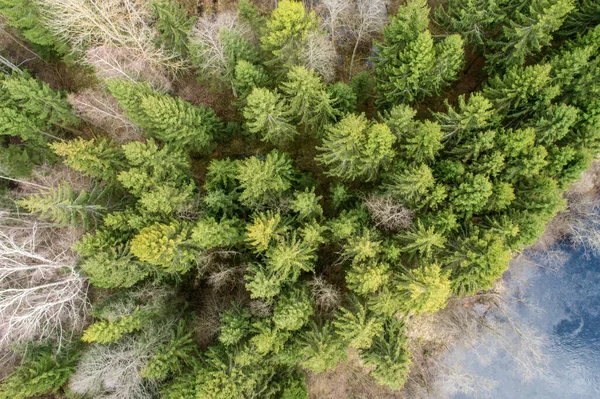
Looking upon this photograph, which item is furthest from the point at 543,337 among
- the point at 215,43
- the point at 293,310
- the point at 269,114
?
the point at 215,43

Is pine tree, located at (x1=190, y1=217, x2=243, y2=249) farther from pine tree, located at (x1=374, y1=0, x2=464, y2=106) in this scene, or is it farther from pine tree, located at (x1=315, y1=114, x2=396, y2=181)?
pine tree, located at (x1=374, y1=0, x2=464, y2=106)

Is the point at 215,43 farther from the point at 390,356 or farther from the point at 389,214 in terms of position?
the point at 390,356

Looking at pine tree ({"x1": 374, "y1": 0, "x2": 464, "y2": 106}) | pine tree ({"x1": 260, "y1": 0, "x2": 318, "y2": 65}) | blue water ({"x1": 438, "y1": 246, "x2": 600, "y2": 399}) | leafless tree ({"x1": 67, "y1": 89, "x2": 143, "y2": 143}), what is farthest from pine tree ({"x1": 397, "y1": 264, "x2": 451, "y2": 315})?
leafless tree ({"x1": 67, "y1": 89, "x2": 143, "y2": 143})

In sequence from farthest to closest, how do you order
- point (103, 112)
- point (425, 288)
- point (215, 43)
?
point (103, 112) → point (215, 43) → point (425, 288)

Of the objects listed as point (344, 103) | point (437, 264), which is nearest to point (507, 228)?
point (437, 264)

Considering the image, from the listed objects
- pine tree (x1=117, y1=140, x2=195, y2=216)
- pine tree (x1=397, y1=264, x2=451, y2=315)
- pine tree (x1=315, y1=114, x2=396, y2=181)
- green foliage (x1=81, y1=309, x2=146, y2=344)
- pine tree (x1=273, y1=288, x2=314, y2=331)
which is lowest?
green foliage (x1=81, y1=309, x2=146, y2=344)

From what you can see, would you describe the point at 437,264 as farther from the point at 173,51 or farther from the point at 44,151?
the point at 44,151
